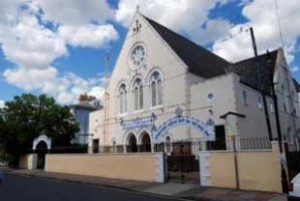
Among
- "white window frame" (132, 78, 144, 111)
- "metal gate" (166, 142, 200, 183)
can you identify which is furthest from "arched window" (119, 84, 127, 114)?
"metal gate" (166, 142, 200, 183)

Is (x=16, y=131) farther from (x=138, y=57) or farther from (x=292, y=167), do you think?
(x=292, y=167)

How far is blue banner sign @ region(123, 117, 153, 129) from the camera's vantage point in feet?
95.7

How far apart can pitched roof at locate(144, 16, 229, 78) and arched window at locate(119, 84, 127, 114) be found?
6872 mm

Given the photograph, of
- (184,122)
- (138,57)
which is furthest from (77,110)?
(184,122)

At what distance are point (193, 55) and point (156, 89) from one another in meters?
5.65

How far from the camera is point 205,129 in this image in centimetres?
1802

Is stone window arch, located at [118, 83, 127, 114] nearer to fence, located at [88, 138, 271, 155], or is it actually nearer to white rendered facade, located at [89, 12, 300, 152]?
white rendered facade, located at [89, 12, 300, 152]

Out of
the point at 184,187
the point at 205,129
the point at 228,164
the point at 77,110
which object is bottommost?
the point at 184,187

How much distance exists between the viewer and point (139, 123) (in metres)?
30.1

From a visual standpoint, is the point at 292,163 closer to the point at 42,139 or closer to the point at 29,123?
the point at 42,139

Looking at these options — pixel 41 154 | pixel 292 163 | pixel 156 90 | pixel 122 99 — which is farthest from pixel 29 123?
pixel 292 163

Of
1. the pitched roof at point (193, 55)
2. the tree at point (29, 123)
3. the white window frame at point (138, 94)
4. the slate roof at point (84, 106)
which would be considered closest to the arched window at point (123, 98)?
the white window frame at point (138, 94)

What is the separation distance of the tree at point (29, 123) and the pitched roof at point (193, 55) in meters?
14.3

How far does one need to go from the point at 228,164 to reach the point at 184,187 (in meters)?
2.42
